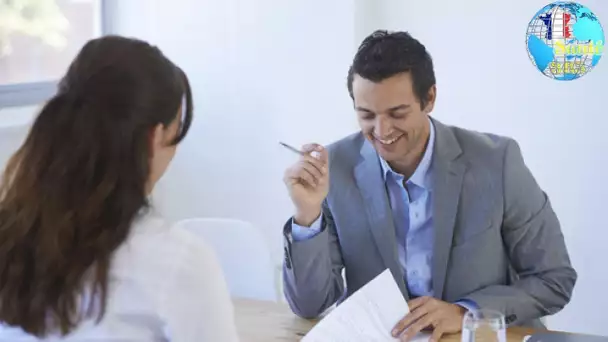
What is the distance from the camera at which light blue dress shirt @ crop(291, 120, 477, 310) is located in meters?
1.81

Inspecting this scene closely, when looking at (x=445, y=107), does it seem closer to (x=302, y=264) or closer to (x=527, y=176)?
(x=527, y=176)

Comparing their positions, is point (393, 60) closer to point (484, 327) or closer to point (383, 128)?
point (383, 128)

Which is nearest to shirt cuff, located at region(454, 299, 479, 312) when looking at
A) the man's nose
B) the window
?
the man's nose

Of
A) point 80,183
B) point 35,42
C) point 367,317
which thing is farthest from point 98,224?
point 35,42

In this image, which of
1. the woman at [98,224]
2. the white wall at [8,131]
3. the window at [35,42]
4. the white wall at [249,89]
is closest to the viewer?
the woman at [98,224]

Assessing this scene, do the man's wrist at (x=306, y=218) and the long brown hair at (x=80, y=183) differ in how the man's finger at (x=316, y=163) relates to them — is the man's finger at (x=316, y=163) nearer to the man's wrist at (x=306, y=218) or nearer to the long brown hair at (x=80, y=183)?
the man's wrist at (x=306, y=218)

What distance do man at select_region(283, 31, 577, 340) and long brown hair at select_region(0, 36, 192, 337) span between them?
2.32 feet

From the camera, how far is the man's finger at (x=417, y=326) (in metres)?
1.52

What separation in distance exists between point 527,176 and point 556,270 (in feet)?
0.73

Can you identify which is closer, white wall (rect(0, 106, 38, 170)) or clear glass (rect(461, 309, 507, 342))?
clear glass (rect(461, 309, 507, 342))

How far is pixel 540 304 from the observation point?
1729mm

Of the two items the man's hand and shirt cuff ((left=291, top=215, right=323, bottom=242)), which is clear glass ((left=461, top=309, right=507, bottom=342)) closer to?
the man's hand

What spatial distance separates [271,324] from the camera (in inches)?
67.8

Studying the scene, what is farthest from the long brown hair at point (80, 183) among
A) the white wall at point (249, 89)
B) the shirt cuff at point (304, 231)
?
the white wall at point (249, 89)
